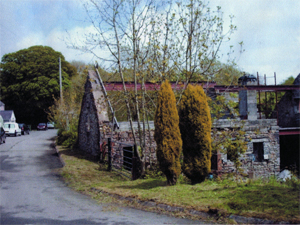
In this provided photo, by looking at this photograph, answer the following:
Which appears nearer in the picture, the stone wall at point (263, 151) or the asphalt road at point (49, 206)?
the asphalt road at point (49, 206)

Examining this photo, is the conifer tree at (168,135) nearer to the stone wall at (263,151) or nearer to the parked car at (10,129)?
the stone wall at (263,151)

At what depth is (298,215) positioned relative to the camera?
16.9 ft

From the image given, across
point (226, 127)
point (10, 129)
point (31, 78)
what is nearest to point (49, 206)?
point (226, 127)

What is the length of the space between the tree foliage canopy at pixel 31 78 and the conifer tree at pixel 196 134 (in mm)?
40676

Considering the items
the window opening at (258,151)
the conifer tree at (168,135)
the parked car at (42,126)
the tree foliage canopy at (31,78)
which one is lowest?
the window opening at (258,151)

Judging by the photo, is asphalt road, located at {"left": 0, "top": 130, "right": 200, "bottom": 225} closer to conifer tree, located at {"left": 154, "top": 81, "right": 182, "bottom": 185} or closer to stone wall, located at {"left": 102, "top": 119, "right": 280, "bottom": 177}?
conifer tree, located at {"left": 154, "top": 81, "right": 182, "bottom": 185}

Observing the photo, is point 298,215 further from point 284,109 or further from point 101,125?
point 284,109

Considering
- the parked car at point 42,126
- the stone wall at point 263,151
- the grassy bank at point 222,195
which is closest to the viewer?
the grassy bank at point 222,195

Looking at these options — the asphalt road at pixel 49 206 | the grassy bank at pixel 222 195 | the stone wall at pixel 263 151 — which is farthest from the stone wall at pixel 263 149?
the asphalt road at pixel 49 206

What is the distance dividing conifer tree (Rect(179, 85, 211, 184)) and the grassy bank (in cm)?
49

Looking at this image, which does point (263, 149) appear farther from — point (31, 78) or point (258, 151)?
point (31, 78)

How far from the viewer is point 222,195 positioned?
674 centimetres

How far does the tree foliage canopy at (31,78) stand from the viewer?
4569cm

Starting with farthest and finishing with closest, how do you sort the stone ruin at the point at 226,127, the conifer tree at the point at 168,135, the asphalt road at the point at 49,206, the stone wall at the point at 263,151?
1. the stone wall at the point at 263,151
2. the stone ruin at the point at 226,127
3. the conifer tree at the point at 168,135
4. the asphalt road at the point at 49,206
